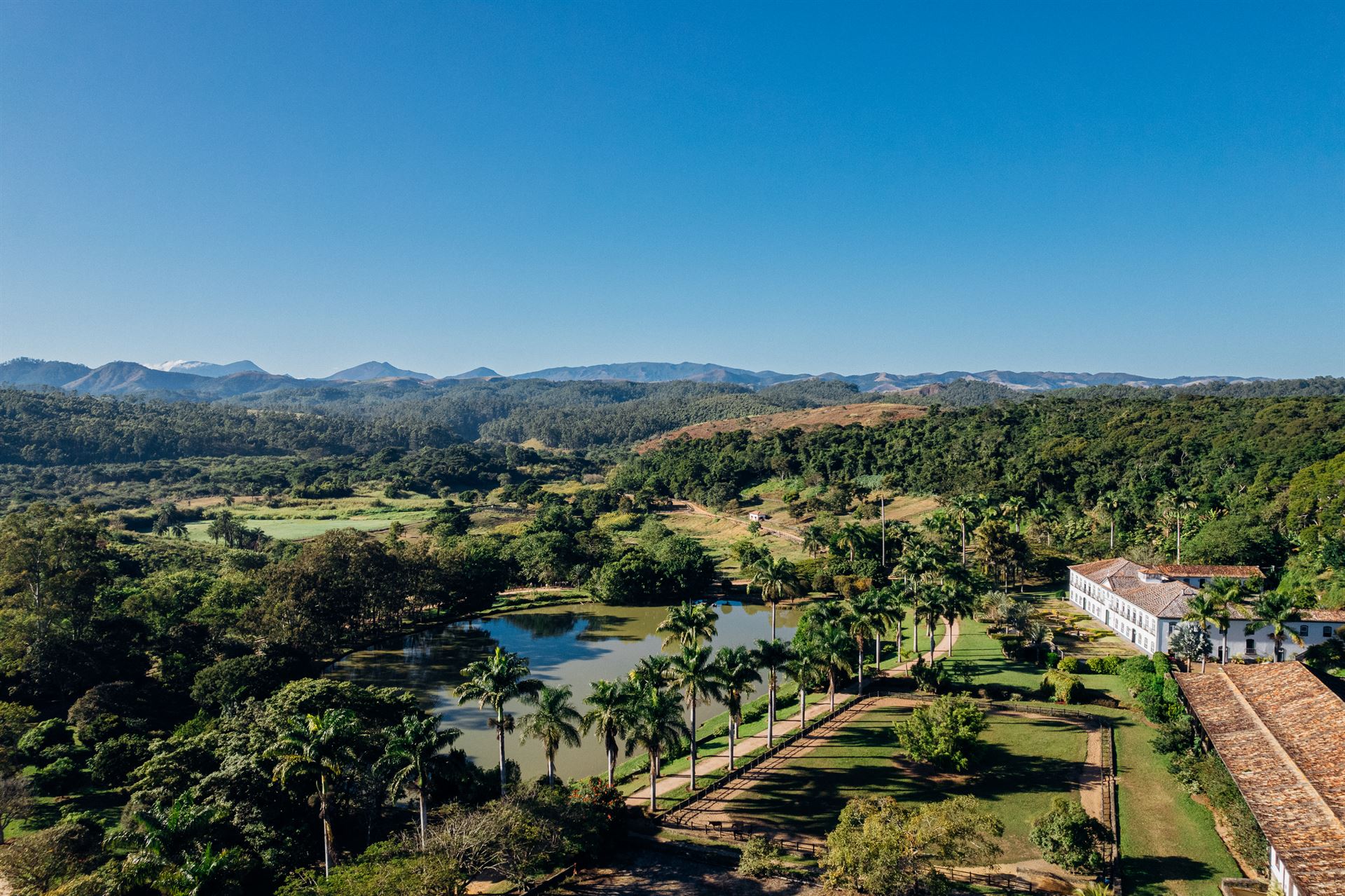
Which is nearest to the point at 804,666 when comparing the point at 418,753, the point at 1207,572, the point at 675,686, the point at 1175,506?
the point at 675,686

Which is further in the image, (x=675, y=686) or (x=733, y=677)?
(x=733, y=677)

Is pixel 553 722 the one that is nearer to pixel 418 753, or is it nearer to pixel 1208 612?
pixel 418 753

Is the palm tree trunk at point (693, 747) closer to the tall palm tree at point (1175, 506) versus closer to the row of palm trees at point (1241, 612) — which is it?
the row of palm trees at point (1241, 612)

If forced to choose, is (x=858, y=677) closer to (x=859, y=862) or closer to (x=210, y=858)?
(x=859, y=862)

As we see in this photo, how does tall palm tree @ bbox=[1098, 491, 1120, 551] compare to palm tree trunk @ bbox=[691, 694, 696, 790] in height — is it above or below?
above

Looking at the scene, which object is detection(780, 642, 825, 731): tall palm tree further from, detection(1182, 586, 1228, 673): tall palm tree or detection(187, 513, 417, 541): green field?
detection(187, 513, 417, 541): green field

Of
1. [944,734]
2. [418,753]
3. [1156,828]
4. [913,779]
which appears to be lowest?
[913,779]

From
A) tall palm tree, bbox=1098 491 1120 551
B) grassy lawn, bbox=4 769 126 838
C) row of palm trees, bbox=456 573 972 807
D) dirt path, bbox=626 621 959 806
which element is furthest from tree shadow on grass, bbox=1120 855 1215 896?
tall palm tree, bbox=1098 491 1120 551
